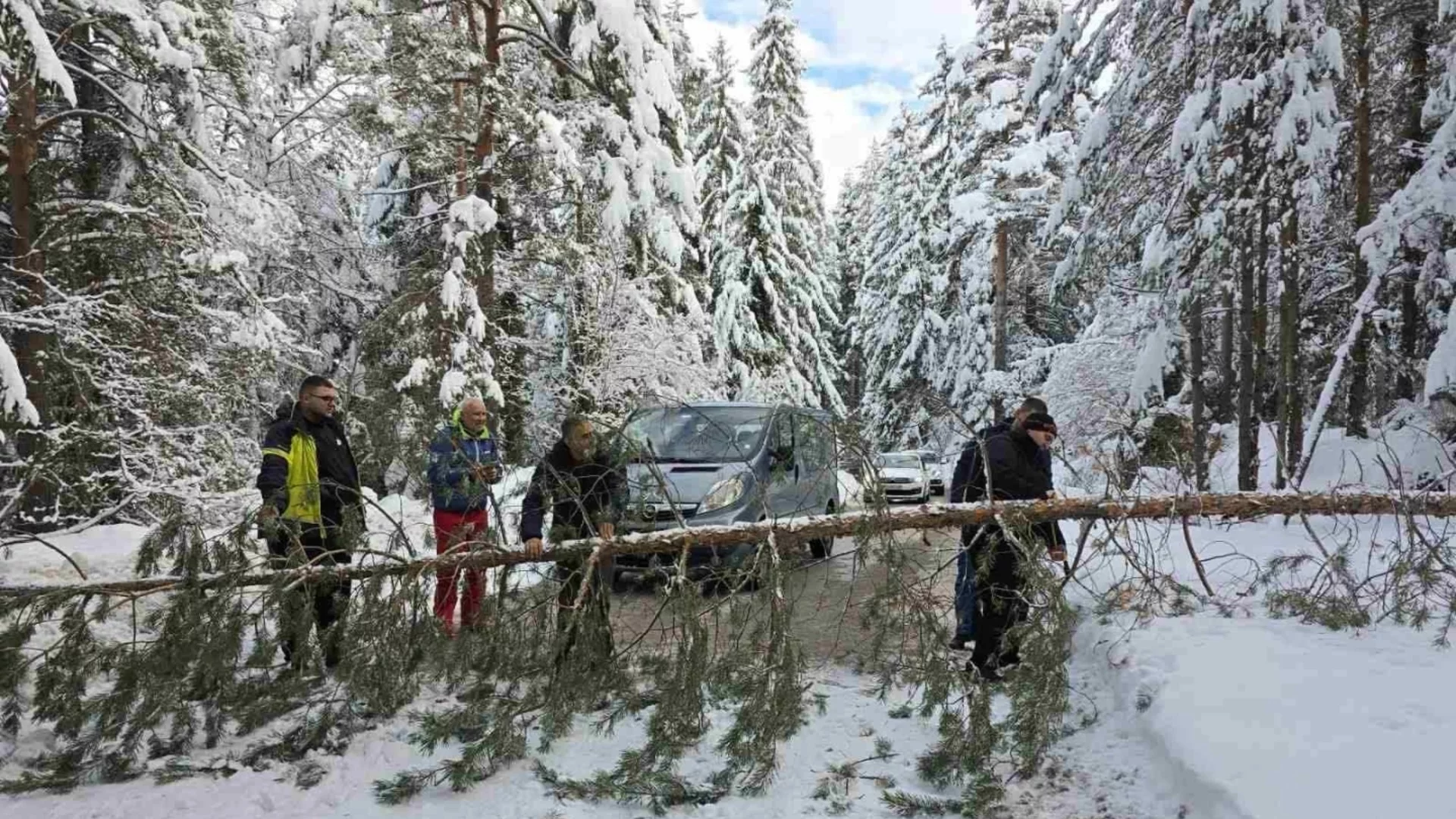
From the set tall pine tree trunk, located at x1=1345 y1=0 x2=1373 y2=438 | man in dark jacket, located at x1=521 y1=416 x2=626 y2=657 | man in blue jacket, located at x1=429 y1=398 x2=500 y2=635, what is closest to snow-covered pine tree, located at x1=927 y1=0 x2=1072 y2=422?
tall pine tree trunk, located at x1=1345 y1=0 x2=1373 y2=438

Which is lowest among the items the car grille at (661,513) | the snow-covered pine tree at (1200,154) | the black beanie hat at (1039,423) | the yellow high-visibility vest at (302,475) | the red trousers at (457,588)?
the red trousers at (457,588)

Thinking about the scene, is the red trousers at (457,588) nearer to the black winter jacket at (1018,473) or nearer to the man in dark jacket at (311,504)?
the man in dark jacket at (311,504)

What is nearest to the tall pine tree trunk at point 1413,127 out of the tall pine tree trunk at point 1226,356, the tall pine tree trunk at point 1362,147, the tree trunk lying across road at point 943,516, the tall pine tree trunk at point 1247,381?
the tall pine tree trunk at point 1362,147

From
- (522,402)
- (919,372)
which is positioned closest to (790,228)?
(919,372)

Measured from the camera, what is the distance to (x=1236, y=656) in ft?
15.7

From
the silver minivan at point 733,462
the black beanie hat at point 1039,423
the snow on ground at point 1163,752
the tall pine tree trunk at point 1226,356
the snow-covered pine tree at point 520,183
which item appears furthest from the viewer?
the tall pine tree trunk at point 1226,356

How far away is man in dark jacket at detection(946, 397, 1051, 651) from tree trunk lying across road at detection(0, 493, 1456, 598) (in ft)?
1.77

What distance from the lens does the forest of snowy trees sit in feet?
24.3

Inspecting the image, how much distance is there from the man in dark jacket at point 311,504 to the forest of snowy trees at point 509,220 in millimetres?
373

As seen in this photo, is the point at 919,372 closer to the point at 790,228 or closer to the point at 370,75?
the point at 790,228

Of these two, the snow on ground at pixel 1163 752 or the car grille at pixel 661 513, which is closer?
the snow on ground at pixel 1163 752

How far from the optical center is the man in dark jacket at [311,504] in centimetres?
418

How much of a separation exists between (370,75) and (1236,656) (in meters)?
11.4

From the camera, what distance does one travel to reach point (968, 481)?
17.3 feet
